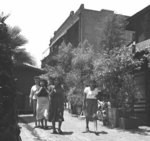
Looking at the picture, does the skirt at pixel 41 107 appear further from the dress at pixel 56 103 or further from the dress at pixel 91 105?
the dress at pixel 91 105

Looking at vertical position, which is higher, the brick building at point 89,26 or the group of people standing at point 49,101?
the brick building at point 89,26

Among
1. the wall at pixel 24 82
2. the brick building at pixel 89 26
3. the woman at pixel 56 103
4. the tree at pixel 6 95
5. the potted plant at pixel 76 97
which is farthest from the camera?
the brick building at pixel 89 26

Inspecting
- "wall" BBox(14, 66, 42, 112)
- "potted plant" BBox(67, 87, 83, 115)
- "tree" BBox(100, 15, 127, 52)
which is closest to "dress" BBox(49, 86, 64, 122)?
"potted plant" BBox(67, 87, 83, 115)

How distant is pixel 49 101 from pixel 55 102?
0.95 feet

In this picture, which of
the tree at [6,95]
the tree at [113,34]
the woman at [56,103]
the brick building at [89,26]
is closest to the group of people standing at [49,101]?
the woman at [56,103]

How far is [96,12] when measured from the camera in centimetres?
2719

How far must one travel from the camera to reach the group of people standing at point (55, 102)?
334 inches

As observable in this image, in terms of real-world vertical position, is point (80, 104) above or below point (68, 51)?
below

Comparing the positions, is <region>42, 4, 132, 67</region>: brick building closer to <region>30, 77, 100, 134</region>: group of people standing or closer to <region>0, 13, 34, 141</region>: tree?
<region>30, 77, 100, 134</region>: group of people standing

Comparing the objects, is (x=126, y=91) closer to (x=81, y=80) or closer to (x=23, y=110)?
(x=81, y=80)

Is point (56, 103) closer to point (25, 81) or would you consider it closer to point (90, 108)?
point (90, 108)

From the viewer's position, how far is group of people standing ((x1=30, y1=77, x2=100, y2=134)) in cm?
848

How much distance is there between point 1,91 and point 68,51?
16.9 metres

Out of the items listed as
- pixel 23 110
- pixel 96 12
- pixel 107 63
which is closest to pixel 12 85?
pixel 107 63
